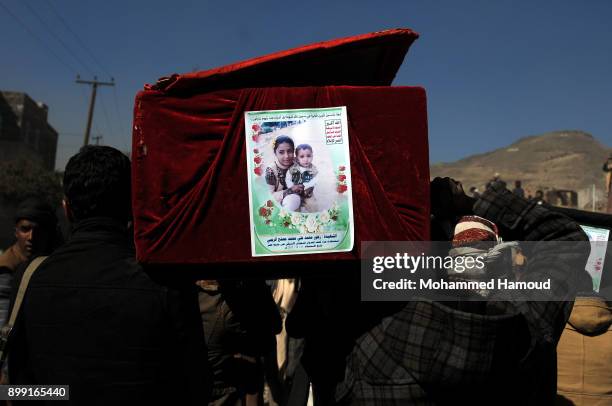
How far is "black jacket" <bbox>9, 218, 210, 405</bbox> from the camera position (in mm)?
1808

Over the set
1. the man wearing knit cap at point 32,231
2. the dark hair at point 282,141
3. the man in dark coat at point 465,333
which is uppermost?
the dark hair at point 282,141

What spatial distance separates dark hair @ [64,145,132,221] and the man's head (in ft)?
7.38

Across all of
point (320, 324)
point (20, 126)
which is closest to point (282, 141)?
point (320, 324)

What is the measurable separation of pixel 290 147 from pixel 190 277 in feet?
2.06

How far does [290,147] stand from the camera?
1.90 meters

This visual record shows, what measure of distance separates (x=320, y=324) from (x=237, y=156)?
81 centimetres

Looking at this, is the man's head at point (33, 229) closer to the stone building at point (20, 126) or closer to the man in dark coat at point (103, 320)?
the man in dark coat at point (103, 320)

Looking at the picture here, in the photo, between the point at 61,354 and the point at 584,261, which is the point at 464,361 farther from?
the point at 61,354

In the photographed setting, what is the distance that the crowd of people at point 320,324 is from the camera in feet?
5.94

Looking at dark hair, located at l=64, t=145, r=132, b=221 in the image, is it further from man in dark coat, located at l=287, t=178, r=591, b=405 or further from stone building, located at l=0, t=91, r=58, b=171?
stone building, located at l=0, t=91, r=58, b=171

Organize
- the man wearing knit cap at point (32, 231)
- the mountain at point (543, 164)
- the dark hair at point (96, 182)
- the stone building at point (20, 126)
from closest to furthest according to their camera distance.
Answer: the dark hair at point (96, 182) → the man wearing knit cap at point (32, 231) → the stone building at point (20, 126) → the mountain at point (543, 164)

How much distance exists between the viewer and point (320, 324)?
2205 millimetres

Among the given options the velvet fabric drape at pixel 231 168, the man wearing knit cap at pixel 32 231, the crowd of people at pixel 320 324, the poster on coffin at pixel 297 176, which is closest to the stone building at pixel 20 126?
the man wearing knit cap at pixel 32 231

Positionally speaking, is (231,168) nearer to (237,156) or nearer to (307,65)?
(237,156)
